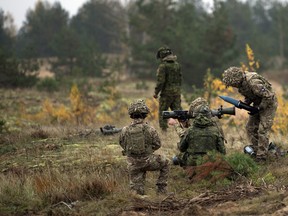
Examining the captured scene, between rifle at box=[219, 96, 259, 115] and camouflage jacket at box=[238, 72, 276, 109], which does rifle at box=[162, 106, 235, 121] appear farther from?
camouflage jacket at box=[238, 72, 276, 109]

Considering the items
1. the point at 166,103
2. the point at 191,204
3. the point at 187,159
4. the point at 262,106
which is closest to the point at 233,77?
the point at 262,106

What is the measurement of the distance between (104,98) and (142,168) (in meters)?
21.1

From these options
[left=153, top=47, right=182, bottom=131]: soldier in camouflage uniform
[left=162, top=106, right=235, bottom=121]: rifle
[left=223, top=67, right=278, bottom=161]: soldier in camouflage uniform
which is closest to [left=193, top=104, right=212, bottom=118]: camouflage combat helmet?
[left=162, top=106, right=235, bottom=121]: rifle

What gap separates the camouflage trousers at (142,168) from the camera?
6.23 m

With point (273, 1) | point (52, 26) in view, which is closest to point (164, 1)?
point (52, 26)

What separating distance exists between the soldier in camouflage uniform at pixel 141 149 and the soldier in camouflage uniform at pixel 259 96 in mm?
1949

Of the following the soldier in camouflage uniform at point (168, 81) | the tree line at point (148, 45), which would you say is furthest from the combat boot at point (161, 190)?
the tree line at point (148, 45)

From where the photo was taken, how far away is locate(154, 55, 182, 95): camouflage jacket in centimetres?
1025

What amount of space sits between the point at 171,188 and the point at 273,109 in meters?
2.30

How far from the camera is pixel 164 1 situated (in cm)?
3619

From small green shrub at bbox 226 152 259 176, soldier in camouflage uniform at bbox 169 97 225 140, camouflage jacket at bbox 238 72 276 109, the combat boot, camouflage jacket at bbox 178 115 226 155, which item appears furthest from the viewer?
camouflage jacket at bbox 238 72 276 109

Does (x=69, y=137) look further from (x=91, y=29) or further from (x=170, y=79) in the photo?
(x=91, y=29)

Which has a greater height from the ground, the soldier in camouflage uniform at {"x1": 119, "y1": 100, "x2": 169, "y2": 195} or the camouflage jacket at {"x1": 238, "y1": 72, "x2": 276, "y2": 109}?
the camouflage jacket at {"x1": 238, "y1": 72, "x2": 276, "y2": 109}

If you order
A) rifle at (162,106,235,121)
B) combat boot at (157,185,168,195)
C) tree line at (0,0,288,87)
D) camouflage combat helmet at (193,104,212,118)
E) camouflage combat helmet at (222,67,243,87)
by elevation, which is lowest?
combat boot at (157,185,168,195)
